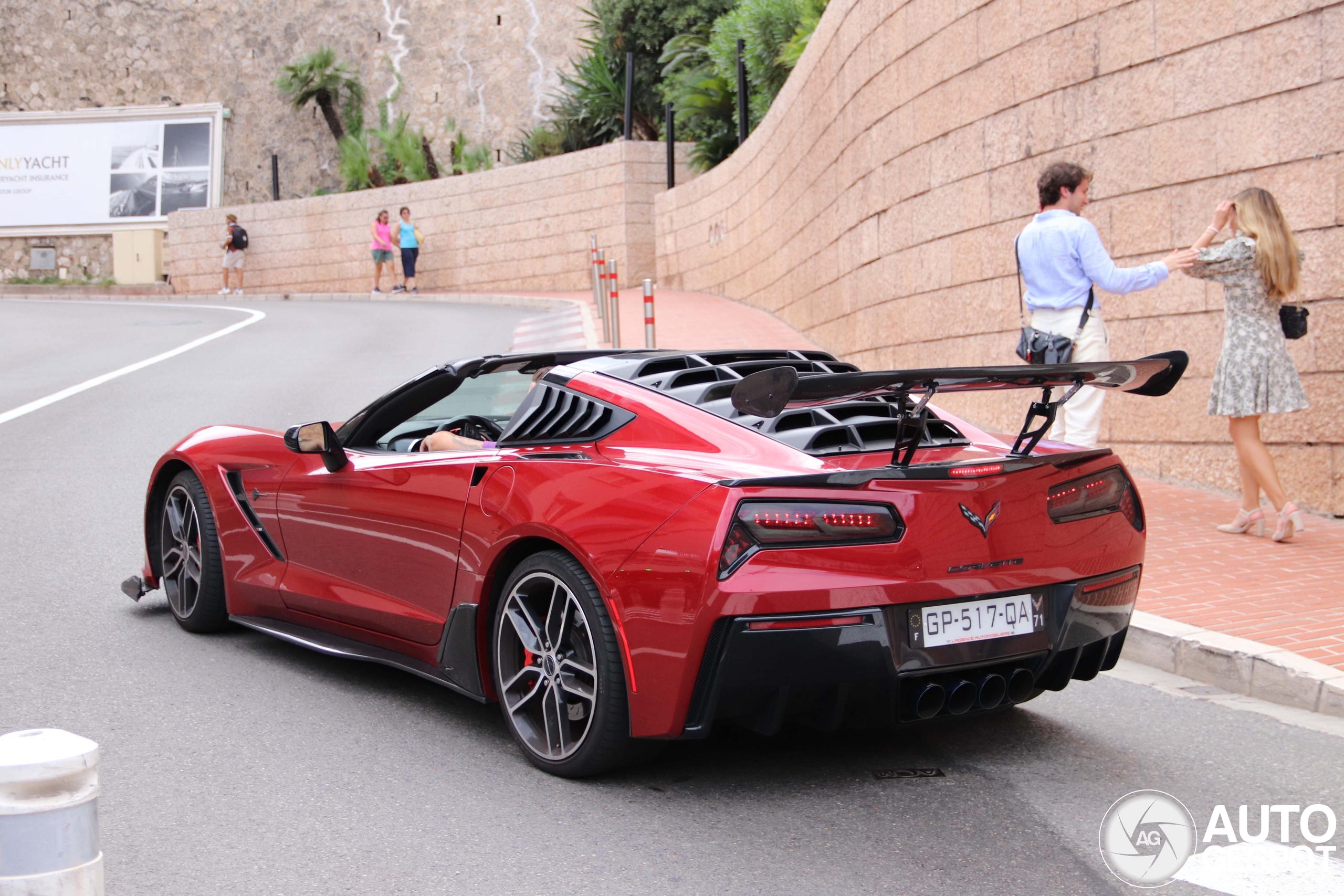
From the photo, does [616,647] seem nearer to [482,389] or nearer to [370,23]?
[482,389]

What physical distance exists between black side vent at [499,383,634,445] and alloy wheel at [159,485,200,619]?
1978 mm

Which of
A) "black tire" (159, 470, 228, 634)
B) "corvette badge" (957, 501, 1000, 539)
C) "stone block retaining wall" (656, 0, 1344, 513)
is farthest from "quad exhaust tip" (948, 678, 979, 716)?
"stone block retaining wall" (656, 0, 1344, 513)

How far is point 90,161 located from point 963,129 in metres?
35.9

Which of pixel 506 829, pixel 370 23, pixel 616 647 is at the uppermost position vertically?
pixel 370 23

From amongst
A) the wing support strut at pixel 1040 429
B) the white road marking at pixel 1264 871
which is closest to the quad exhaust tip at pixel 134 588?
the wing support strut at pixel 1040 429

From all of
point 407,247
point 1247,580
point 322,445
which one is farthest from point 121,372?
point 407,247

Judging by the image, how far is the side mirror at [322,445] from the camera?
4.76m

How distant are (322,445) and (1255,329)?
4.79m

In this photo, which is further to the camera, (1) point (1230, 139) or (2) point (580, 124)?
(2) point (580, 124)

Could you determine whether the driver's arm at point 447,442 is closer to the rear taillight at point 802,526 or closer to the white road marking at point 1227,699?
the rear taillight at point 802,526

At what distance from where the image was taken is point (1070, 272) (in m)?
6.80

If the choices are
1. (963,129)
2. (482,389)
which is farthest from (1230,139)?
(482,389)

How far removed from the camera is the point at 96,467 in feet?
31.4

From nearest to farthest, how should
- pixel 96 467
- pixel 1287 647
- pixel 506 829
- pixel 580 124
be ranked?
1. pixel 506 829
2. pixel 1287 647
3. pixel 96 467
4. pixel 580 124
